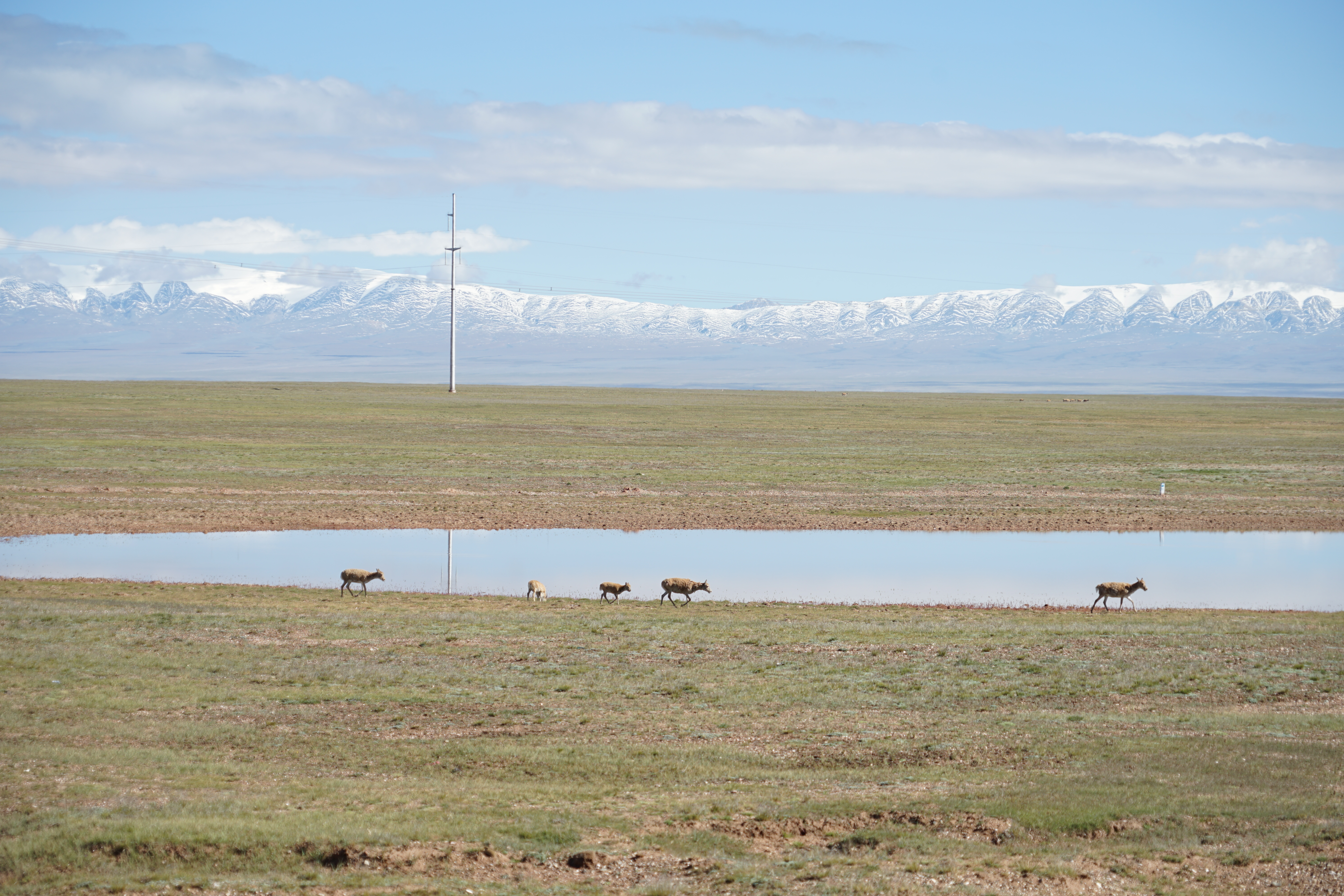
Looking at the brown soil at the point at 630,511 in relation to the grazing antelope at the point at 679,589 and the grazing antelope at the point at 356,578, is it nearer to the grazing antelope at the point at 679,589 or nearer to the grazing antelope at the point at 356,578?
the grazing antelope at the point at 356,578

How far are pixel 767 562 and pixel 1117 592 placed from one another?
439 inches

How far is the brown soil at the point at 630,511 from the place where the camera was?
4441 centimetres

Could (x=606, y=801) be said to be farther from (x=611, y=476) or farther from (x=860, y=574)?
(x=611, y=476)

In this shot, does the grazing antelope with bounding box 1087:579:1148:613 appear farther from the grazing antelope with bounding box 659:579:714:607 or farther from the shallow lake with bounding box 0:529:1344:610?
the grazing antelope with bounding box 659:579:714:607

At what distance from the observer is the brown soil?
4441 cm

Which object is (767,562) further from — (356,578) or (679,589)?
(356,578)

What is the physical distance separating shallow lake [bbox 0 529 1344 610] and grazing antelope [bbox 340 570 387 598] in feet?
1.41

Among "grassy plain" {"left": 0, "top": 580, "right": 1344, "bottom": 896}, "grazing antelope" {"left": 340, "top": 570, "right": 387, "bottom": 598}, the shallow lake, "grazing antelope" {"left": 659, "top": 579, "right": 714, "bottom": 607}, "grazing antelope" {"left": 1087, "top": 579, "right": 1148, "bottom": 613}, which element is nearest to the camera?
"grassy plain" {"left": 0, "top": 580, "right": 1344, "bottom": 896}

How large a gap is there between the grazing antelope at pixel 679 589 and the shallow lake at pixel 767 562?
82cm

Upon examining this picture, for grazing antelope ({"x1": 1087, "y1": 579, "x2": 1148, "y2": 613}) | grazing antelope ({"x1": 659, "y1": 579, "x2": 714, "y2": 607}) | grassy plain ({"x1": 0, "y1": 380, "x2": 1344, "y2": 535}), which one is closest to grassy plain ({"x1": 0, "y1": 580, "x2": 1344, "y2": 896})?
grazing antelope ({"x1": 659, "y1": 579, "x2": 714, "y2": 607})

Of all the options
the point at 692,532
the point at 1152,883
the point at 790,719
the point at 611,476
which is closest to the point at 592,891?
the point at 1152,883

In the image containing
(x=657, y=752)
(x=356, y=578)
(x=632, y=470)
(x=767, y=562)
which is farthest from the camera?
(x=632, y=470)

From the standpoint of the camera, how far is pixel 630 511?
159 ft

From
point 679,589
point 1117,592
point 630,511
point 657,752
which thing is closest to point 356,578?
point 679,589
